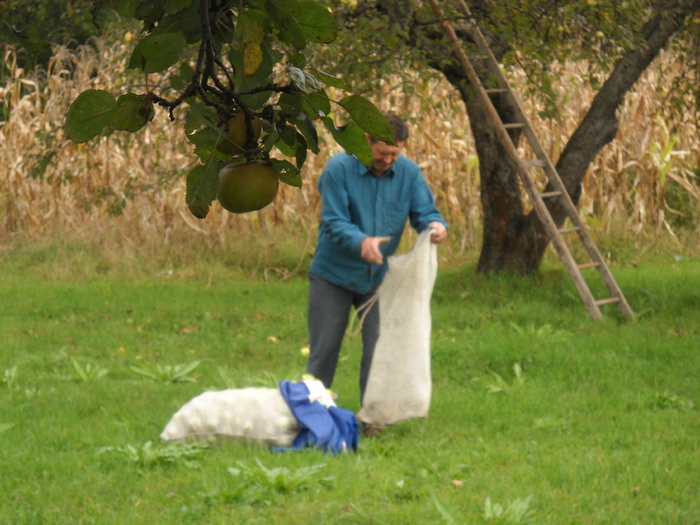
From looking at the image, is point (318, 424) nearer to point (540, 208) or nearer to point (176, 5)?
point (176, 5)

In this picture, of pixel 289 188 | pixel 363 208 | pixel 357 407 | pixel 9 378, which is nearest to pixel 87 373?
pixel 9 378

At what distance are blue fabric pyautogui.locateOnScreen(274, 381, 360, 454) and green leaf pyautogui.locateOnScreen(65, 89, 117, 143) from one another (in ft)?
11.1

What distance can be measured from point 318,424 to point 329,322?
1.94 ft

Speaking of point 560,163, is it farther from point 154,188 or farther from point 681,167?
point 154,188

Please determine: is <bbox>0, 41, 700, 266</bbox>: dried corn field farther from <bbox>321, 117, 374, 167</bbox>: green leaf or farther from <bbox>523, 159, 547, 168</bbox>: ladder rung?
<bbox>321, 117, 374, 167</bbox>: green leaf

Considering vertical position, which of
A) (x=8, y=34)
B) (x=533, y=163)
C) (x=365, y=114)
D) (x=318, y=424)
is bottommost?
(x=318, y=424)

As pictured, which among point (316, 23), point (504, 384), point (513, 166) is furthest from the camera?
point (513, 166)

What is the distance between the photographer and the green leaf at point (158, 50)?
1418mm

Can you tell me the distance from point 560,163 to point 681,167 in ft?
9.69

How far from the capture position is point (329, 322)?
16.7 ft

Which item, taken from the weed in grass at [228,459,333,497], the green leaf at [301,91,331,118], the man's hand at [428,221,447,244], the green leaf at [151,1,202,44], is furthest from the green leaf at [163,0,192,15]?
the man's hand at [428,221,447,244]

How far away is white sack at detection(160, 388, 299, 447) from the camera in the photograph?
4.77m

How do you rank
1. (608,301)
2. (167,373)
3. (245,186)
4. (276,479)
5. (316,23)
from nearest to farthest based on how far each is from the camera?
(245,186), (316,23), (276,479), (167,373), (608,301)

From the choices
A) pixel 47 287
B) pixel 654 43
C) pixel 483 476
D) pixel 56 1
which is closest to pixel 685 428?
pixel 483 476
